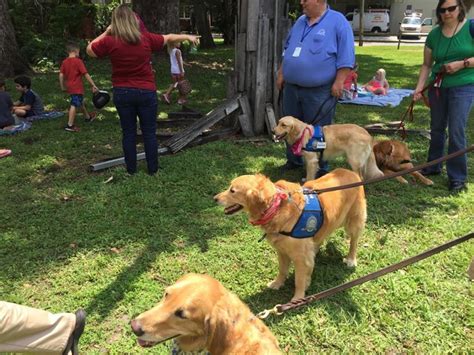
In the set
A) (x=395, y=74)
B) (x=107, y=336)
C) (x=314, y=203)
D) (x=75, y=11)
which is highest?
(x=75, y=11)

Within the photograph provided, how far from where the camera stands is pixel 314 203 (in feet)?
10.7

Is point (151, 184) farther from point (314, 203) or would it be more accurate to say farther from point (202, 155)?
point (314, 203)

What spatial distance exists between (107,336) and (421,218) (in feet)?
12.2

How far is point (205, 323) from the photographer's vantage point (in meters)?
1.96

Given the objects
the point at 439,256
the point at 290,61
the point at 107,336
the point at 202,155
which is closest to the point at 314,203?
the point at 439,256

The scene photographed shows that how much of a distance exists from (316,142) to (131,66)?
2716 millimetres

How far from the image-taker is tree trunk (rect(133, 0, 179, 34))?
14.2 meters

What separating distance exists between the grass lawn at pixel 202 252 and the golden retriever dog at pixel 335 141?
47 centimetres

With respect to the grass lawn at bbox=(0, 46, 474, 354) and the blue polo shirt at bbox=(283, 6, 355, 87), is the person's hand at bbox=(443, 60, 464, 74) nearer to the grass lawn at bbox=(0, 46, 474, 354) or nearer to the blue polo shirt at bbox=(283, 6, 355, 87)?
the blue polo shirt at bbox=(283, 6, 355, 87)

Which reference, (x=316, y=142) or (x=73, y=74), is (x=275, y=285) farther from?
(x=73, y=74)

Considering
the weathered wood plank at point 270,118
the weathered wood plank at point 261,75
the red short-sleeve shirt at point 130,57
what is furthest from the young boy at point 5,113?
the weathered wood plank at point 270,118

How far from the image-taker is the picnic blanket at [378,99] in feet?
35.3

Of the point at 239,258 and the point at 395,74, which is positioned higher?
the point at 395,74

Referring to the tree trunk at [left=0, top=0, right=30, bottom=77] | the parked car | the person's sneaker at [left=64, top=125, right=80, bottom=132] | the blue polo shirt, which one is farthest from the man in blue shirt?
the parked car
